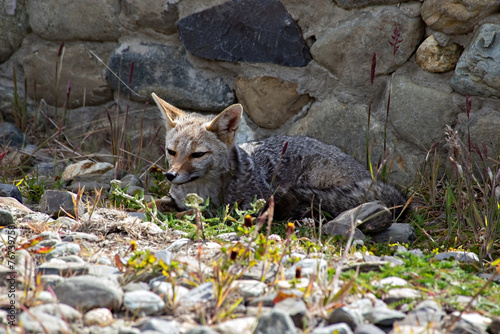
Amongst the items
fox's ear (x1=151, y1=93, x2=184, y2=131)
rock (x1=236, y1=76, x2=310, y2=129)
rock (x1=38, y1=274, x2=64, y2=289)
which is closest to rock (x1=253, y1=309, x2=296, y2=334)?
rock (x1=38, y1=274, x2=64, y2=289)

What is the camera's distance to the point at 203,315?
77.0 inches

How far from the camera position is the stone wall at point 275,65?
3.98 metres

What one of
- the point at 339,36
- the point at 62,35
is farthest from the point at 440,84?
the point at 62,35

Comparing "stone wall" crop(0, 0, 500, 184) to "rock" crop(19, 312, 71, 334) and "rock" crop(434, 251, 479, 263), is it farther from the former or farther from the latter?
"rock" crop(19, 312, 71, 334)

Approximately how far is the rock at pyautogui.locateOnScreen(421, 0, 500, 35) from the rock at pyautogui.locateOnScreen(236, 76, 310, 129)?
4.16 feet

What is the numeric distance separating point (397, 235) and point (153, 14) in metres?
3.15

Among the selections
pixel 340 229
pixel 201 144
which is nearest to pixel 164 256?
pixel 340 229

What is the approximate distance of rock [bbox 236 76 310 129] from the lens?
184 inches

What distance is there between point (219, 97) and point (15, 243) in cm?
270

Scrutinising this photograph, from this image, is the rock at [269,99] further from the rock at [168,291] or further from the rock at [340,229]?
the rock at [168,291]

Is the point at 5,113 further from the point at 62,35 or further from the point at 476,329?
the point at 476,329

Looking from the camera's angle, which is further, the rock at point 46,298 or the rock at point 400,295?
the rock at point 400,295

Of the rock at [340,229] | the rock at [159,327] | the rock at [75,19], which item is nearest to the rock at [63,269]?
the rock at [159,327]

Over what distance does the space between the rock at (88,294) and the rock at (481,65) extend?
10.2ft
